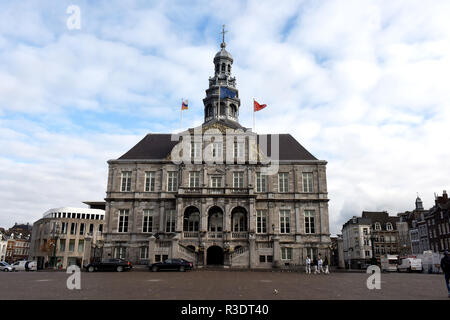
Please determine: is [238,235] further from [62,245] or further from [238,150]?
[62,245]

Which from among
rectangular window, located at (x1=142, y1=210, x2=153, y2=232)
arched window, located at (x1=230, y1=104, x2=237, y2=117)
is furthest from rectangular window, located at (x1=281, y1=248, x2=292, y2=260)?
arched window, located at (x1=230, y1=104, x2=237, y2=117)

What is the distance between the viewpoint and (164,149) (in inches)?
1907

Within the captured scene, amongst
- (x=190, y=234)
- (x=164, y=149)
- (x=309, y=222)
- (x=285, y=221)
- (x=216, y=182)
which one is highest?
(x=164, y=149)

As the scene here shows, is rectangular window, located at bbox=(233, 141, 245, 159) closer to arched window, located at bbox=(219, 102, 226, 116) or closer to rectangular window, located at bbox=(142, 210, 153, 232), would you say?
arched window, located at bbox=(219, 102, 226, 116)

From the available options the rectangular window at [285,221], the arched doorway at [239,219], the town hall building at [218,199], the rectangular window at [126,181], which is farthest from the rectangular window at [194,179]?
the rectangular window at [285,221]

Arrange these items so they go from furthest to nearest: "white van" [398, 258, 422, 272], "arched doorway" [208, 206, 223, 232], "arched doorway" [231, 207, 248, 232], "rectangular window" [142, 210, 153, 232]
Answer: "rectangular window" [142, 210, 153, 232], "arched doorway" [208, 206, 223, 232], "arched doorway" [231, 207, 248, 232], "white van" [398, 258, 422, 272]

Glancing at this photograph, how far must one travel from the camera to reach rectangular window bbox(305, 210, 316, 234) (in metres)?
43.0

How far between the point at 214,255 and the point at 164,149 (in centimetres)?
1660

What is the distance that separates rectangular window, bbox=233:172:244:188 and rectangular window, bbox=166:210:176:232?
28.4 feet

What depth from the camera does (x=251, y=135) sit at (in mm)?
45781

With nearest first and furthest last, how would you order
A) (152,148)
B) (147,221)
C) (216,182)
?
(147,221)
(216,182)
(152,148)

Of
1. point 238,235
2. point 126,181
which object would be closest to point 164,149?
A: point 126,181

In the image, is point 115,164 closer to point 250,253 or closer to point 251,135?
point 251,135
